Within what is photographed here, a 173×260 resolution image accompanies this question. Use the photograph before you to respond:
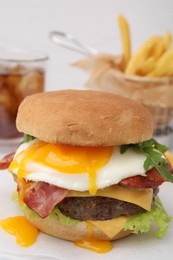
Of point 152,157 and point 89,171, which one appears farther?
point 152,157

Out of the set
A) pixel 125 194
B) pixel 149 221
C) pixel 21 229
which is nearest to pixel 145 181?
pixel 125 194

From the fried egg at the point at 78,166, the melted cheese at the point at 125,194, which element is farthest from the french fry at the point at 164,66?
the melted cheese at the point at 125,194

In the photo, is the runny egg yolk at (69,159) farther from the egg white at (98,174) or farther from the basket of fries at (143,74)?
the basket of fries at (143,74)

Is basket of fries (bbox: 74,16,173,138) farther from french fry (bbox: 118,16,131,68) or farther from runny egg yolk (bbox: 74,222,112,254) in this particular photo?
runny egg yolk (bbox: 74,222,112,254)

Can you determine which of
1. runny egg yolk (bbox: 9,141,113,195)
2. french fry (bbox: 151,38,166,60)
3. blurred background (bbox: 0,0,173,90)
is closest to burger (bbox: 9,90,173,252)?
runny egg yolk (bbox: 9,141,113,195)

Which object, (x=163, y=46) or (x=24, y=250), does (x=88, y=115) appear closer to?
(x=24, y=250)

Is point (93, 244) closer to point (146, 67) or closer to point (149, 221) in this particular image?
point (149, 221)

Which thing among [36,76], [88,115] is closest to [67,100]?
[88,115]
